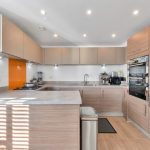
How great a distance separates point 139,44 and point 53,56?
2912 mm

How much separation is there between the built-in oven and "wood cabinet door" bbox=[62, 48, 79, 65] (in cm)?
194

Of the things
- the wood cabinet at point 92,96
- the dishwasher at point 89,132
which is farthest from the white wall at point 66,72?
the dishwasher at point 89,132

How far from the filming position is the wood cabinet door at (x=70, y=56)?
225 inches

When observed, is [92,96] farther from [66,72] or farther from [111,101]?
[66,72]

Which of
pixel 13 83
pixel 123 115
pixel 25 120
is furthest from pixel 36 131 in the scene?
pixel 123 115

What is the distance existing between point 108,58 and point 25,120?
3.99m

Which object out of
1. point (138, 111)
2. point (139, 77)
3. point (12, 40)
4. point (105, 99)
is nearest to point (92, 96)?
point (105, 99)

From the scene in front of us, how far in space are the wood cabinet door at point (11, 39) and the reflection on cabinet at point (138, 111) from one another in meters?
2.68

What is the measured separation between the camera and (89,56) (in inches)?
225

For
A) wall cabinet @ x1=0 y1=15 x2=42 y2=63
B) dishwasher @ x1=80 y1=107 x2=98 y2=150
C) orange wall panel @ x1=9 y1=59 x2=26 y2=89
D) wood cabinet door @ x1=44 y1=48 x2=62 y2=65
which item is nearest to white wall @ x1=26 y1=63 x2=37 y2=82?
orange wall panel @ x1=9 y1=59 x2=26 y2=89

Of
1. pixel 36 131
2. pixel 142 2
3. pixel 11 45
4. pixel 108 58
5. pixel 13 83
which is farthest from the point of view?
pixel 108 58

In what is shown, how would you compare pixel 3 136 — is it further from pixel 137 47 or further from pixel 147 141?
pixel 137 47

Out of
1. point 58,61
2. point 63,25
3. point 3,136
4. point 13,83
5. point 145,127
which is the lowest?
point 145,127

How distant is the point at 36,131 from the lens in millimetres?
2285
